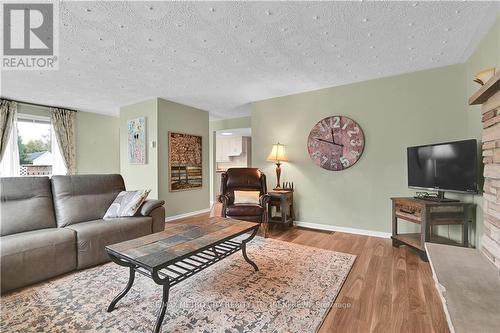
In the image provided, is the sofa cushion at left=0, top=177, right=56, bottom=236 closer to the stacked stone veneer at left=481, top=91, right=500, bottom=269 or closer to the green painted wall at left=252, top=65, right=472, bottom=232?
the green painted wall at left=252, top=65, right=472, bottom=232

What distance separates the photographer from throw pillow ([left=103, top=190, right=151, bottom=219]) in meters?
2.58

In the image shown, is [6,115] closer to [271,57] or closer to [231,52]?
[231,52]

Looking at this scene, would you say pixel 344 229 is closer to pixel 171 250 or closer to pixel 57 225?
pixel 171 250

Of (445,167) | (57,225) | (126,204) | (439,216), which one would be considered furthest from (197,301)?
(445,167)

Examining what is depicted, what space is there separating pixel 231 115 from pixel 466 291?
201 inches

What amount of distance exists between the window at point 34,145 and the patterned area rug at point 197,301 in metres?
3.87

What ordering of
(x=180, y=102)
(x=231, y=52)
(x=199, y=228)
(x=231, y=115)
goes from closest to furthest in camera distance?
(x=199, y=228)
(x=231, y=52)
(x=180, y=102)
(x=231, y=115)

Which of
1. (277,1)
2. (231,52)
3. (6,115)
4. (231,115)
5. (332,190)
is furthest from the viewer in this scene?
(231,115)

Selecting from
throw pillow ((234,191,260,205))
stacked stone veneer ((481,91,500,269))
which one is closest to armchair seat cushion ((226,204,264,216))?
throw pillow ((234,191,260,205))

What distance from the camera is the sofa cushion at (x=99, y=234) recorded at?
6.93 ft

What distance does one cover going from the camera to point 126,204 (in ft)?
8.57

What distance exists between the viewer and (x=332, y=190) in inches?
139

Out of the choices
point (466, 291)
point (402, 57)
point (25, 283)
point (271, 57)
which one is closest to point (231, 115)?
point (271, 57)

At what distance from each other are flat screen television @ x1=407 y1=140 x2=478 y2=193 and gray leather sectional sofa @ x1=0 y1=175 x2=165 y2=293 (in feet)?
10.8
